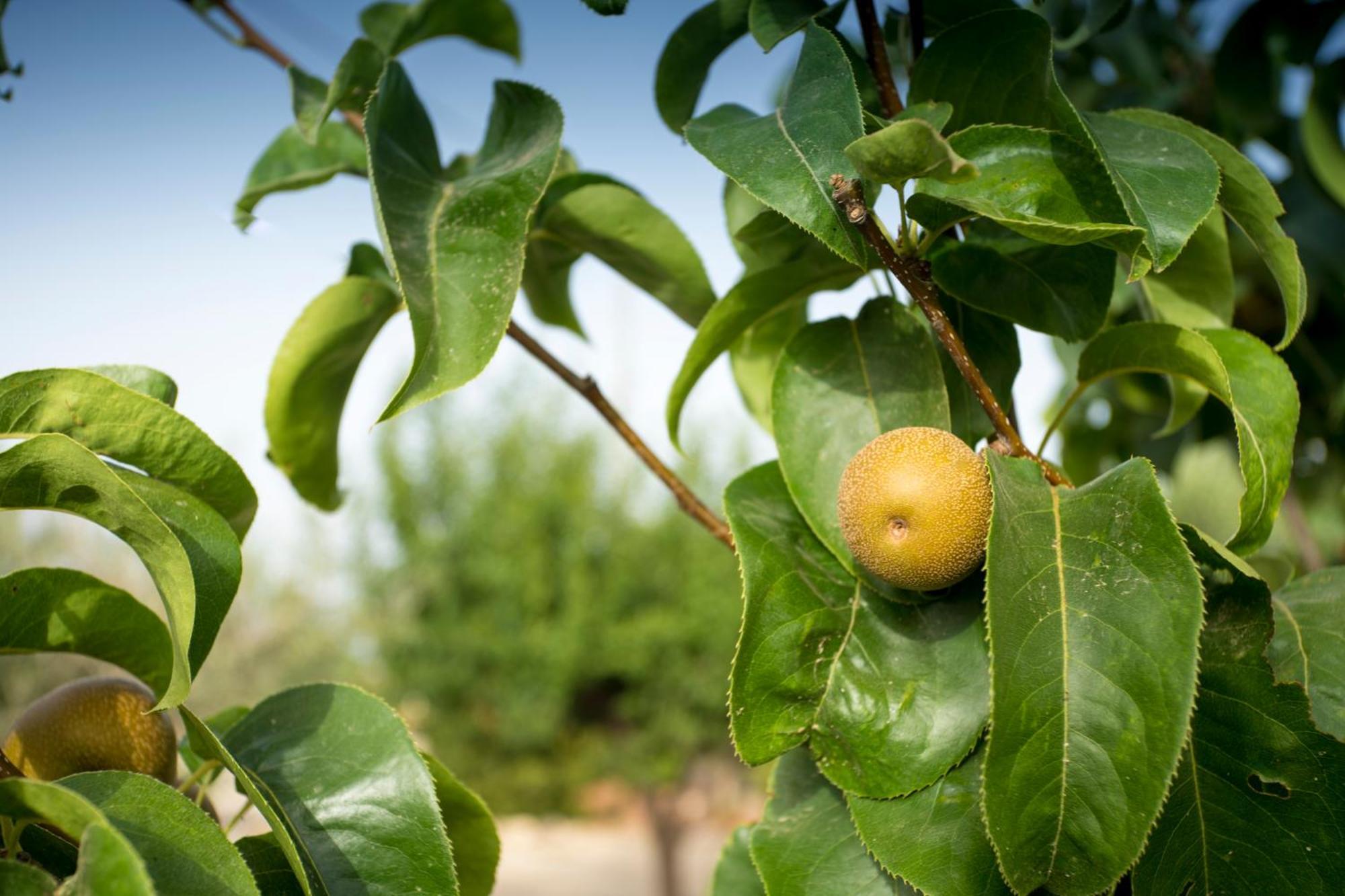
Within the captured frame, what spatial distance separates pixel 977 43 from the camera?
89 cm

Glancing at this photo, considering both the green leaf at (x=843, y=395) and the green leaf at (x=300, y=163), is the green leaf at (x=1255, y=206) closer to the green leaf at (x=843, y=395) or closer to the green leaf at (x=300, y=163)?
the green leaf at (x=843, y=395)

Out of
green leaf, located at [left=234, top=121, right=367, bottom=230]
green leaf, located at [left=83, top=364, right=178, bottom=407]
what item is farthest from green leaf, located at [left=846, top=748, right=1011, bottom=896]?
green leaf, located at [left=234, top=121, right=367, bottom=230]

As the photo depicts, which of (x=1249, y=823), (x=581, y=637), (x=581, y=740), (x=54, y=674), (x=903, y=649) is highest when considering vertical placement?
(x=903, y=649)

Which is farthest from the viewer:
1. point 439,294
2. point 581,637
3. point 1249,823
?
point 581,637

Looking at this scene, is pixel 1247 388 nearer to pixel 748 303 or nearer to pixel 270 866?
pixel 748 303

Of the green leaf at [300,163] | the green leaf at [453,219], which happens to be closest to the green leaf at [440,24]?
the green leaf at [300,163]

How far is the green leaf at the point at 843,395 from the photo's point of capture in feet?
2.91

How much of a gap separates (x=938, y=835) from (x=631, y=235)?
696 mm

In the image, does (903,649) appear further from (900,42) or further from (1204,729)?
(900,42)

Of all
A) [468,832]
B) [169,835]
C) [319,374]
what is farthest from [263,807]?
[319,374]

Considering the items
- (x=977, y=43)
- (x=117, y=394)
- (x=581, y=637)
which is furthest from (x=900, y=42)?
(x=581, y=637)

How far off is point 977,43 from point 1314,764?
63 centimetres

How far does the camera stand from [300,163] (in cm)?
127

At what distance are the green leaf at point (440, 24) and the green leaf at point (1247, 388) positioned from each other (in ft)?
3.01
